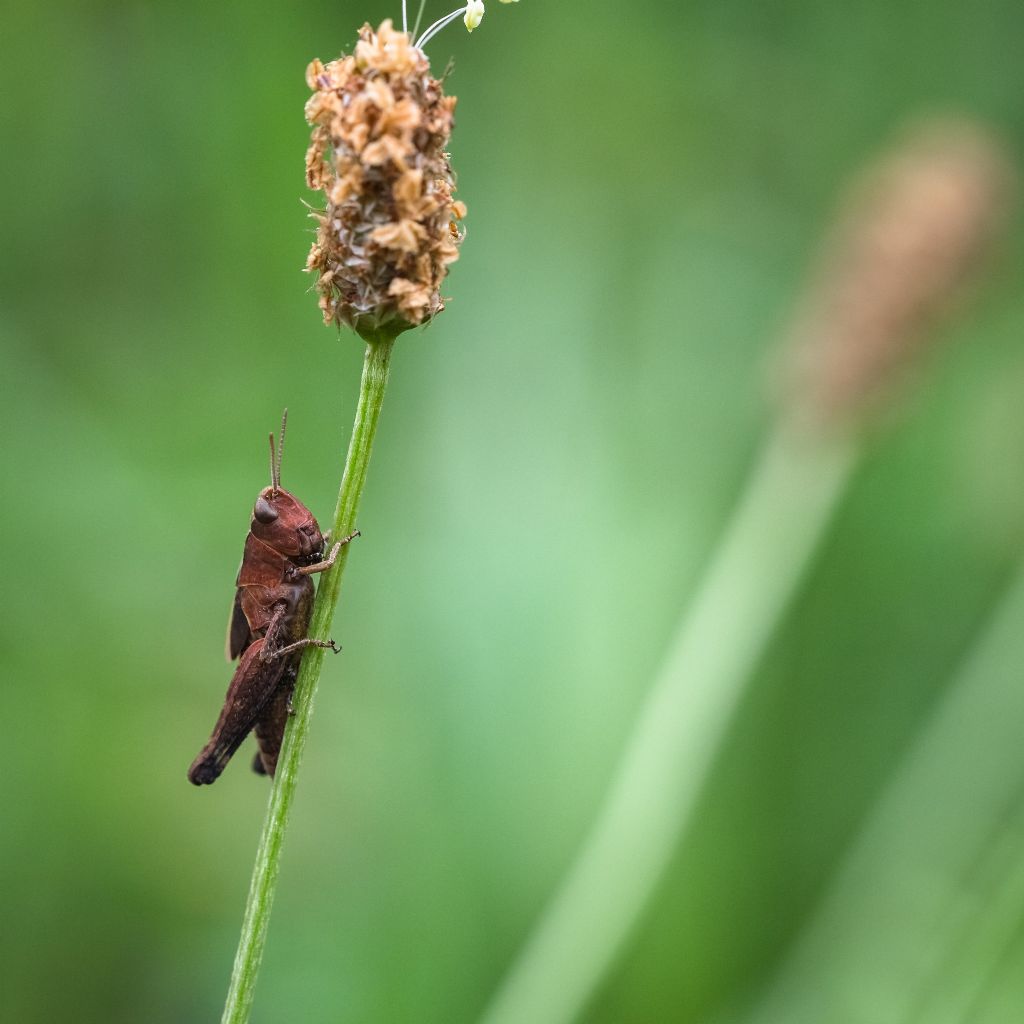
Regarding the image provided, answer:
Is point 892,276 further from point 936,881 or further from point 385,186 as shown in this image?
point 385,186

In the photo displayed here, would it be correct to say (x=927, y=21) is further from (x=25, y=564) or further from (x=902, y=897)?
(x=25, y=564)

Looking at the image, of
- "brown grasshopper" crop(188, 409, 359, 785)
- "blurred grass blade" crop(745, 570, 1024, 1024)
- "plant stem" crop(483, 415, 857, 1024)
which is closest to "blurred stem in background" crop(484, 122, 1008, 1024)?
"plant stem" crop(483, 415, 857, 1024)

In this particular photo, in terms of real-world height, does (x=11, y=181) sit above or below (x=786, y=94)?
below

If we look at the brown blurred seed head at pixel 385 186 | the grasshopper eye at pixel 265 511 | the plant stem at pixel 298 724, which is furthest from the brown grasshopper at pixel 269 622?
the brown blurred seed head at pixel 385 186

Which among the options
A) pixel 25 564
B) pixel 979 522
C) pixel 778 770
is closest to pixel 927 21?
pixel 979 522

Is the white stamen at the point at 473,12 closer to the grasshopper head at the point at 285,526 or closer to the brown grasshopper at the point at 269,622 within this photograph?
the brown grasshopper at the point at 269,622
